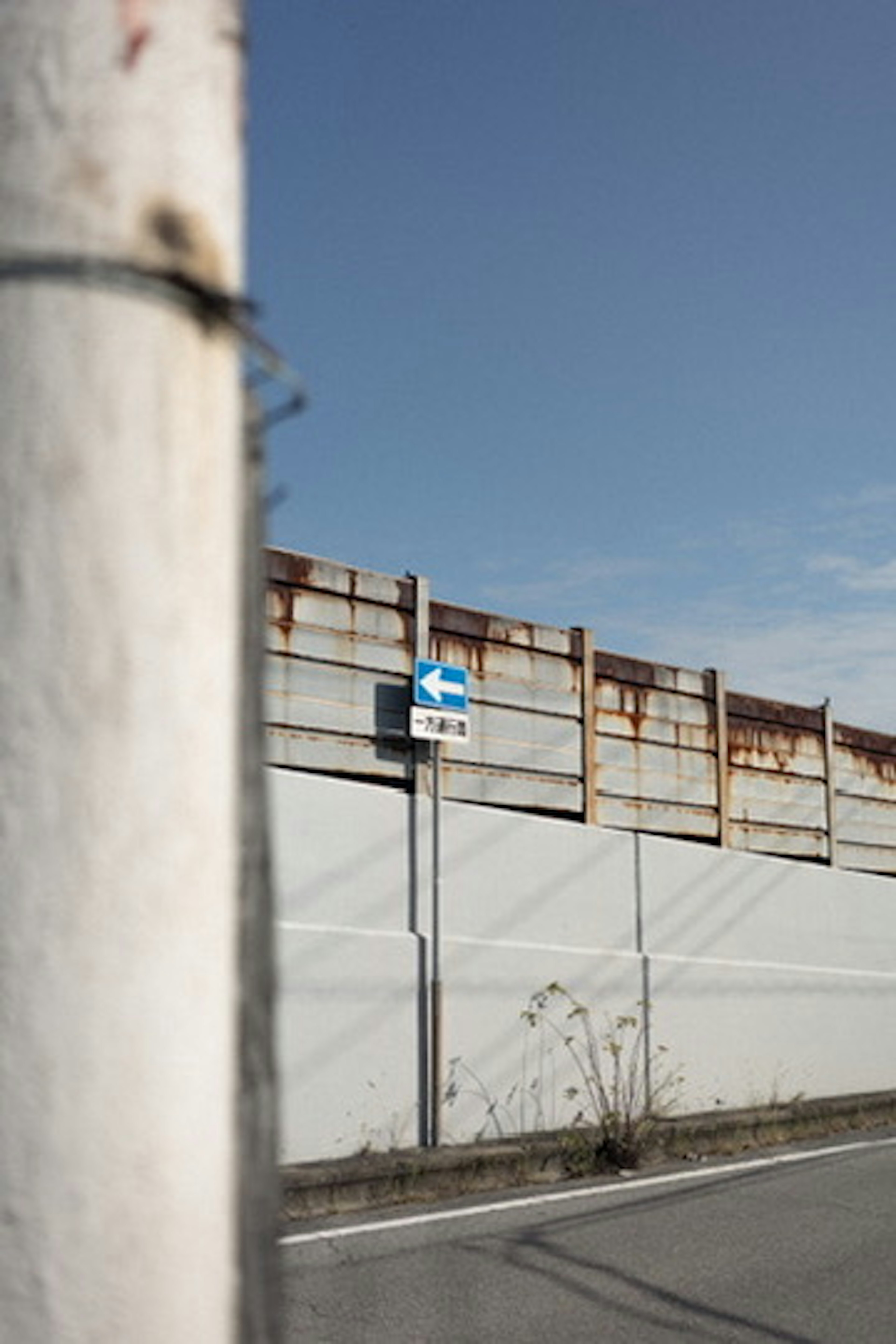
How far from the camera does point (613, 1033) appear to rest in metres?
13.0

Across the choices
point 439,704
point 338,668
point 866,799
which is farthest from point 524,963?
point 866,799

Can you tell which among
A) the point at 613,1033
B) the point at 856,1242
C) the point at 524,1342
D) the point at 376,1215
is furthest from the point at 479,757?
the point at 524,1342

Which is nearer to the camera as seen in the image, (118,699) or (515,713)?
Result: (118,699)

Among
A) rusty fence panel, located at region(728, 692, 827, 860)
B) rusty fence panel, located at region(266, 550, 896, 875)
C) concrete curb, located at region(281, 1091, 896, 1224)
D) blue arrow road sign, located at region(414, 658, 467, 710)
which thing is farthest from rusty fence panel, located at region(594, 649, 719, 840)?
concrete curb, located at region(281, 1091, 896, 1224)

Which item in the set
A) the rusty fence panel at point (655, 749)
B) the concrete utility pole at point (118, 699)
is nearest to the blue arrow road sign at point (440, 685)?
the rusty fence panel at point (655, 749)

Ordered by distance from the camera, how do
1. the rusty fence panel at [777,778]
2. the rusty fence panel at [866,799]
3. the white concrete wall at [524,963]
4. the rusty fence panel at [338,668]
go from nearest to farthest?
1. the white concrete wall at [524,963]
2. the rusty fence panel at [338,668]
3. the rusty fence panel at [777,778]
4. the rusty fence panel at [866,799]

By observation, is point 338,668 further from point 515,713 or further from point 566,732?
point 566,732

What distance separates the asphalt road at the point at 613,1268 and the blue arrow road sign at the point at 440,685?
3.59m

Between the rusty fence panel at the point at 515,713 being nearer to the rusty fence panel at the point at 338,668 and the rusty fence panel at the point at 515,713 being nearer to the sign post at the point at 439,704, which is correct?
the sign post at the point at 439,704

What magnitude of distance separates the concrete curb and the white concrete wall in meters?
0.36

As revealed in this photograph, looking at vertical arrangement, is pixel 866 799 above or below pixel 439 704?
below

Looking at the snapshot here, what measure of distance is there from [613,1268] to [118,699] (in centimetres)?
727

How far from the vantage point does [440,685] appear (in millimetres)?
11930

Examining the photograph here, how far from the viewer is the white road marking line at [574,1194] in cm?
866
